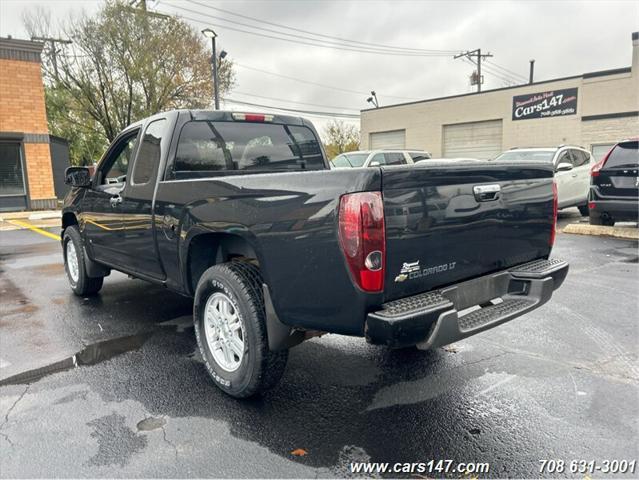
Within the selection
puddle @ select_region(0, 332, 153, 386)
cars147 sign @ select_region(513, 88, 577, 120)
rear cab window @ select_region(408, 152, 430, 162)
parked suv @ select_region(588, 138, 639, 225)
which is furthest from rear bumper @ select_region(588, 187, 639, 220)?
cars147 sign @ select_region(513, 88, 577, 120)

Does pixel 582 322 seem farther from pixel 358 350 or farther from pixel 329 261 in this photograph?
pixel 329 261

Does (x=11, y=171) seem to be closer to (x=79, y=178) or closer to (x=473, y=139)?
(x=79, y=178)

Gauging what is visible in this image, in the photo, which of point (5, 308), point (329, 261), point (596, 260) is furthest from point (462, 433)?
point (596, 260)

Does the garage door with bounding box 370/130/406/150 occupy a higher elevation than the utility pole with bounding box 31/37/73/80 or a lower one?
lower

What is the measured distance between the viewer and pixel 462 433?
9.24 feet

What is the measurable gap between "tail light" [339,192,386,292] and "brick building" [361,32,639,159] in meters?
23.3

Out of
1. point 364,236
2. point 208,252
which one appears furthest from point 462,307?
point 208,252

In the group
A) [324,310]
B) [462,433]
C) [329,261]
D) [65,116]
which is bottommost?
[462,433]

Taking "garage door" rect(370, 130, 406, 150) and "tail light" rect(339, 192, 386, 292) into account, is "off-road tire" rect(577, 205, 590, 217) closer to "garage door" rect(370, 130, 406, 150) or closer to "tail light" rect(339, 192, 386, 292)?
"tail light" rect(339, 192, 386, 292)

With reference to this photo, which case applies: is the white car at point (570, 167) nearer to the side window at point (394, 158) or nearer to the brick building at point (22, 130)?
the side window at point (394, 158)

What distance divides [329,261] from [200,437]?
128cm

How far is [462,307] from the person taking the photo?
2.94 m

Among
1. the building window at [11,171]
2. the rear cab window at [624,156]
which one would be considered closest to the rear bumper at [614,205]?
the rear cab window at [624,156]

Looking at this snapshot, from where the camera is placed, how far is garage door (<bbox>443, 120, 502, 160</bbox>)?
2680cm
